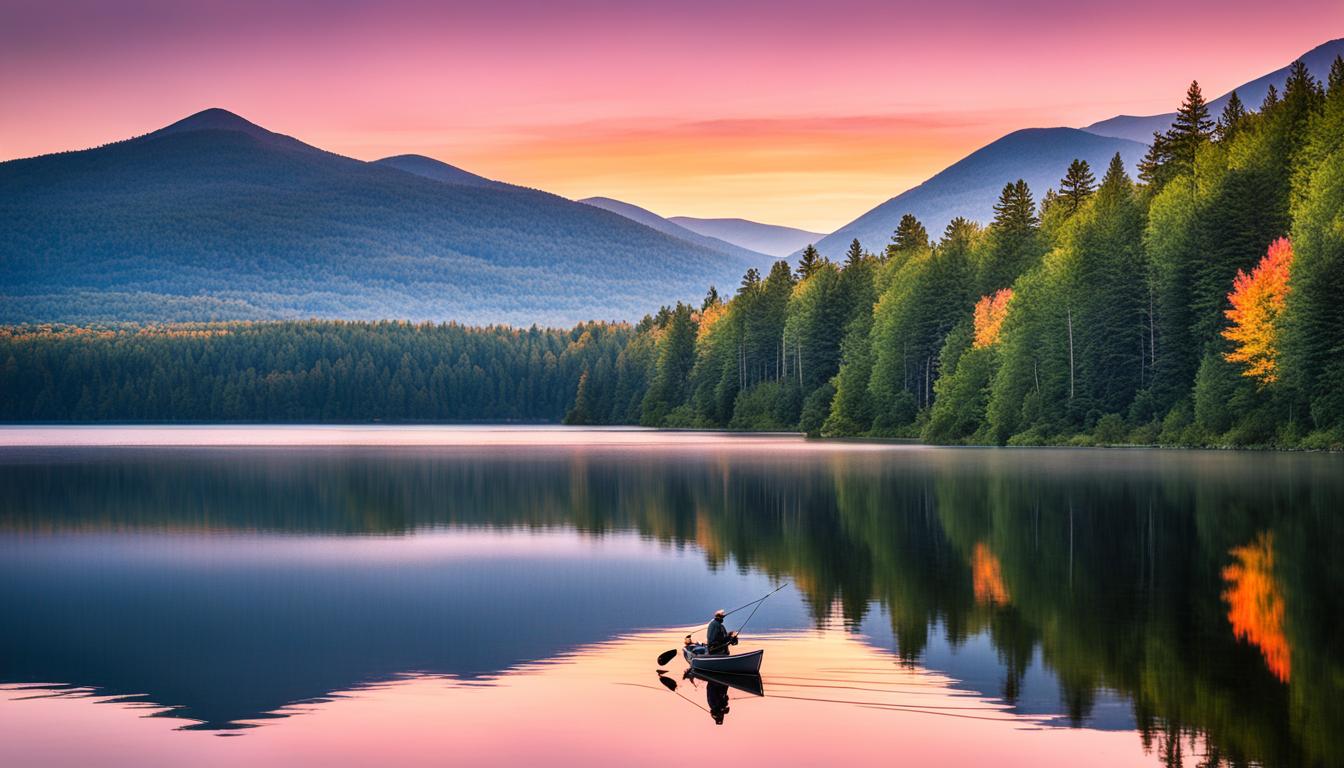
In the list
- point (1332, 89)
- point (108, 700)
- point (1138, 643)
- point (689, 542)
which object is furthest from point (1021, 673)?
point (1332, 89)

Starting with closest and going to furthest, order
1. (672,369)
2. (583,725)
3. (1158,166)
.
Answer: (583,725)
(1158,166)
(672,369)

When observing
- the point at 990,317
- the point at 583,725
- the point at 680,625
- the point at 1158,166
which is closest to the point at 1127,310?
the point at 1158,166

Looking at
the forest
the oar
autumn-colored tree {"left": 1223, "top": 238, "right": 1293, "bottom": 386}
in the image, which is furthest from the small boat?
autumn-colored tree {"left": 1223, "top": 238, "right": 1293, "bottom": 386}

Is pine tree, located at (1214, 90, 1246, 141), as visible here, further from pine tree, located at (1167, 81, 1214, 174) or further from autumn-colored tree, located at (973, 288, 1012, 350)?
autumn-colored tree, located at (973, 288, 1012, 350)

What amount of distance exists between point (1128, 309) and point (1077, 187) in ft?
70.8

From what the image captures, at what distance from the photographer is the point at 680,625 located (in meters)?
29.1

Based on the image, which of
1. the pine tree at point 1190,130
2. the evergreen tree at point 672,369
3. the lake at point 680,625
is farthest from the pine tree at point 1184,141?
the evergreen tree at point 672,369

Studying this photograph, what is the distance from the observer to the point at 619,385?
197 m

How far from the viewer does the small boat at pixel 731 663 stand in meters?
23.7

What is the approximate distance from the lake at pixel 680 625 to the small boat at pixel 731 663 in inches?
12.9

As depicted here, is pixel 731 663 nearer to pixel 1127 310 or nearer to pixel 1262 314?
pixel 1262 314

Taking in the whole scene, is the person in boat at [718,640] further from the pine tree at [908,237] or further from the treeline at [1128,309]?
the pine tree at [908,237]

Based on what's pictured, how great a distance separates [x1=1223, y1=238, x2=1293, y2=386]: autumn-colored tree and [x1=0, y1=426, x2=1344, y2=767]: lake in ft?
70.1

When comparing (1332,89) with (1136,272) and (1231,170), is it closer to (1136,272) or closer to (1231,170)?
(1231,170)
